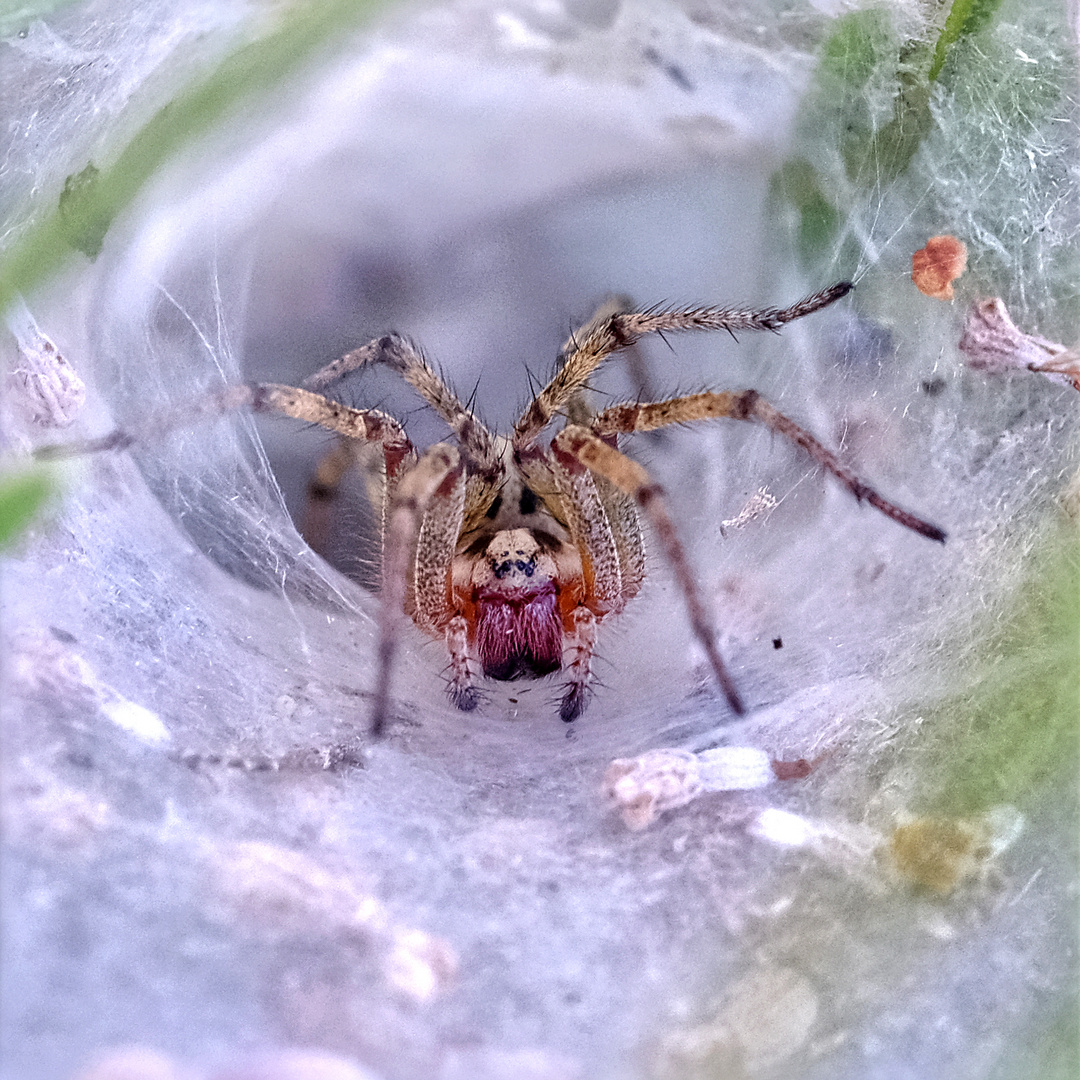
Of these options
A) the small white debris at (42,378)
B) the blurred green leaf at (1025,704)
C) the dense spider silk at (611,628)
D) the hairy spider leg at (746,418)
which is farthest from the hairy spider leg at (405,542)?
the blurred green leaf at (1025,704)

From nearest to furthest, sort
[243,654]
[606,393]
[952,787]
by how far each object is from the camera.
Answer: [952,787] → [243,654] → [606,393]

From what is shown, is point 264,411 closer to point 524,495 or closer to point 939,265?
point 524,495

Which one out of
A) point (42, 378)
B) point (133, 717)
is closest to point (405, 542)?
point (133, 717)

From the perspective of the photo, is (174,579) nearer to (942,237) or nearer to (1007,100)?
(942,237)

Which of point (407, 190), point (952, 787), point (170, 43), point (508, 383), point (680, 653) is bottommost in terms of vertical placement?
point (680, 653)

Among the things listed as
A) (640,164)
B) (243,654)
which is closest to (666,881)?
(243,654)

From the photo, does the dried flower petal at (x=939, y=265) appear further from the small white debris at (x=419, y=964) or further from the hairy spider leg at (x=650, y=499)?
the small white debris at (x=419, y=964)
